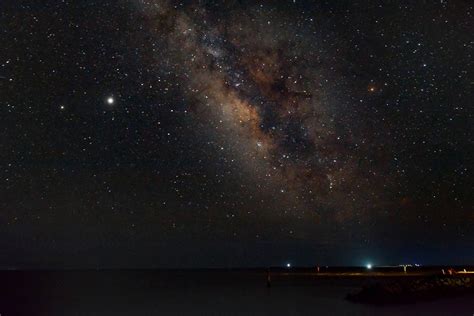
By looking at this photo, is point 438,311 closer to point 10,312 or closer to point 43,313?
point 43,313

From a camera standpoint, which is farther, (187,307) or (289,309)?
(187,307)

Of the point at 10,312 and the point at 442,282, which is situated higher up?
the point at 442,282

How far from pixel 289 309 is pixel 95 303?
26357 millimetres

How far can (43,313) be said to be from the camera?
52906 mm

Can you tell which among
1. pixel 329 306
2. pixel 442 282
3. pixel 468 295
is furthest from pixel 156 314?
pixel 442 282

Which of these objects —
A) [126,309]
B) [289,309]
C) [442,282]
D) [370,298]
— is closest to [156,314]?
[126,309]

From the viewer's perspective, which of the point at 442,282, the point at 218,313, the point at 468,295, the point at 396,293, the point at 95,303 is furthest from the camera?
the point at 442,282

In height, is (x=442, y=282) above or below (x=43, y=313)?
above

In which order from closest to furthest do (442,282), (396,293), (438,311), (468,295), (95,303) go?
1. (438,311)
2. (468,295)
3. (396,293)
4. (95,303)
5. (442,282)

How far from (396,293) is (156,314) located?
29.1m

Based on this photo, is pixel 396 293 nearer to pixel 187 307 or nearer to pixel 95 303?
pixel 187 307

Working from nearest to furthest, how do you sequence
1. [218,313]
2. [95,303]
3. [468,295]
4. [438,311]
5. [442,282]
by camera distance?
[438,311], [218,313], [468,295], [95,303], [442,282]

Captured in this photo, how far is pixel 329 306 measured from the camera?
5697 centimetres

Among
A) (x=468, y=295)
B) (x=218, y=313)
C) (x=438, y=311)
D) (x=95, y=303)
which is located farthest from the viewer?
(x=95, y=303)
